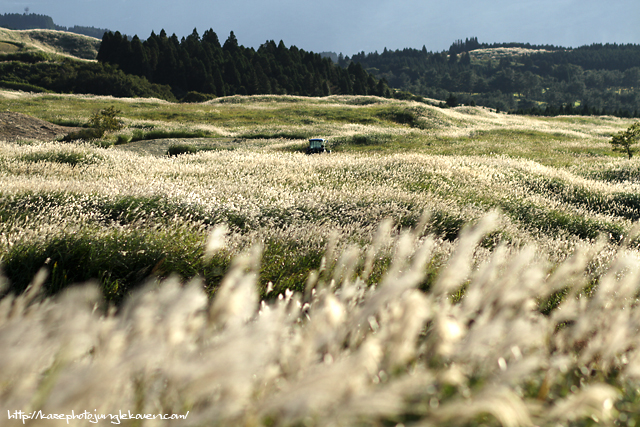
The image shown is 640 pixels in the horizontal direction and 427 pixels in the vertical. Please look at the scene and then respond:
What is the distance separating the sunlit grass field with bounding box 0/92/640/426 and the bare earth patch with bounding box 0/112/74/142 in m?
11.9

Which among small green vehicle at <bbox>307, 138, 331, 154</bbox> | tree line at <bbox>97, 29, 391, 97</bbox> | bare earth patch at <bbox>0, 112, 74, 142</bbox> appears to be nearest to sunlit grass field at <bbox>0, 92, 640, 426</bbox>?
small green vehicle at <bbox>307, 138, 331, 154</bbox>

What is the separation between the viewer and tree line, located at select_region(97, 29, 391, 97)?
7906 cm

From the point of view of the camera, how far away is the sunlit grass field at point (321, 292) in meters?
1.06

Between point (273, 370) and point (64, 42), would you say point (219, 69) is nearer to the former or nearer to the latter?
point (273, 370)

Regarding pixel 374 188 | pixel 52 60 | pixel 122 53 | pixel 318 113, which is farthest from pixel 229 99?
pixel 374 188

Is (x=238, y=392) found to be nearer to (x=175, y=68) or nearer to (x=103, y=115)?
(x=103, y=115)

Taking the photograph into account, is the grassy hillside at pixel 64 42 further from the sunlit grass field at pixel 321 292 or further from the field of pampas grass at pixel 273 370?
the field of pampas grass at pixel 273 370

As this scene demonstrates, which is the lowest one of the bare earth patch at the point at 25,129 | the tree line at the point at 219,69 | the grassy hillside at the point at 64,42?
the bare earth patch at the point at 25,129

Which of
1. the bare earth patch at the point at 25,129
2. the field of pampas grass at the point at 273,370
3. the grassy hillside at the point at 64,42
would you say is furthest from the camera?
the grassy hillside at the point at 64,42

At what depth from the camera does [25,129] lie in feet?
74.8

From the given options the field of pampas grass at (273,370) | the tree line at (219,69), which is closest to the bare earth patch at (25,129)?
the field of pampas grass at (273,370)

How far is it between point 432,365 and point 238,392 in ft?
3.33

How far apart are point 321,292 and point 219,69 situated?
87389 mm

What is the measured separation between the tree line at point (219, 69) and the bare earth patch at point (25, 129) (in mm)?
54698
